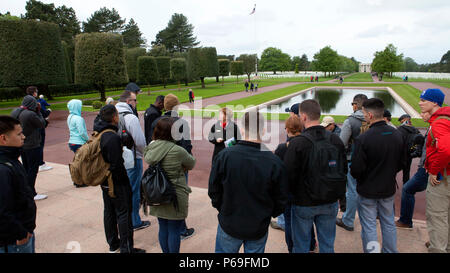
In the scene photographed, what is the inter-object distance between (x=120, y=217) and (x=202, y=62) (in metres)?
43.3

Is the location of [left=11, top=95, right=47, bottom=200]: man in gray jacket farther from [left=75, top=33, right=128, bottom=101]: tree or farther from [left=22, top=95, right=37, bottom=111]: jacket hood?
[left=75, top=33, right=128, bottom=101]: tree

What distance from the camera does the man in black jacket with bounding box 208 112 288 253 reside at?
7.68 feet

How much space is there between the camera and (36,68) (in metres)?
21.9

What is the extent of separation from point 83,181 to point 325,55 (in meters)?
84.2

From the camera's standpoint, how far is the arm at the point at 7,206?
227cm

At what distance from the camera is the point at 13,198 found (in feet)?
7.75

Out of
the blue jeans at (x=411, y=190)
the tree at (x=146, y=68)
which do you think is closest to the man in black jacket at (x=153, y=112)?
the blue jeans at (x=411, y=190)

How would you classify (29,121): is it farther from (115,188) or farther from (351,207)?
(351,207)

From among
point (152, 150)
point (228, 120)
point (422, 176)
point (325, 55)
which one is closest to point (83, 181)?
point (152, 150)

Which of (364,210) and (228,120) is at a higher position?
(228,120)

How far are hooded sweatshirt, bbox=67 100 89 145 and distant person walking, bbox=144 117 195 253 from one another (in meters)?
3.41

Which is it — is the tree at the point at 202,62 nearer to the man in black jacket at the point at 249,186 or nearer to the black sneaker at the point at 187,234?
the black sneaker at the point at 187,234
